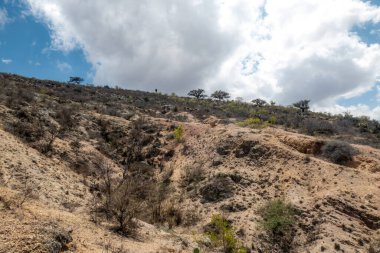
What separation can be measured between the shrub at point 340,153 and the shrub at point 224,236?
6098 millimetres

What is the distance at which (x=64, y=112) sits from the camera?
19469mm

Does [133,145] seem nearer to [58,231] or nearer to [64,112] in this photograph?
[64,112]

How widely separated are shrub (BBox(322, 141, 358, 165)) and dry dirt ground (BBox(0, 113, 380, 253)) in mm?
368

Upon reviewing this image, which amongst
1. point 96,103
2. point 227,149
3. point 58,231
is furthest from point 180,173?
point 96,103

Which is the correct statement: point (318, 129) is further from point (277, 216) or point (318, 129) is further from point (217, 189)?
point (277, 216)

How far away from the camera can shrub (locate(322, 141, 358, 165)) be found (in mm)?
14375

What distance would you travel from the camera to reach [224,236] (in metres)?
10.6

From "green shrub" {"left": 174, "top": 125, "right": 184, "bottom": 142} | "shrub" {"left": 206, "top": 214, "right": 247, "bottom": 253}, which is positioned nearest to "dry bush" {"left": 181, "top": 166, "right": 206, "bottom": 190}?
"shrub" {"left": 206, "top": 214, "right": 247, "bottom": 253}

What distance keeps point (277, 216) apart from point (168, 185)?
5.74 m

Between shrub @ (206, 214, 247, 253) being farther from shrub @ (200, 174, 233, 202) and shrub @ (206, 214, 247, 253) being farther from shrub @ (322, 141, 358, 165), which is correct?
shrub @ (322, 141, 358, 165)

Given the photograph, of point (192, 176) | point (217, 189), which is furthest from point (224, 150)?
point (217, 189)

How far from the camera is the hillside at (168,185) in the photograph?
8.55 m

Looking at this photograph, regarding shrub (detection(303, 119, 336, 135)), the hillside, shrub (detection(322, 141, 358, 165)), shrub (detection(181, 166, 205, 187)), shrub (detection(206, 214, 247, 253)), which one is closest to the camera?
the hillside

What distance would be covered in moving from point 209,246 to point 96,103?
1874cm
